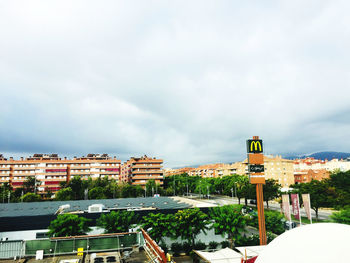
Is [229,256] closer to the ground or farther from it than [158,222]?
closer to the ground

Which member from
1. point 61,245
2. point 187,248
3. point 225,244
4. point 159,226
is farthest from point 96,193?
point 61,245

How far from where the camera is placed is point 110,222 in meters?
28.8

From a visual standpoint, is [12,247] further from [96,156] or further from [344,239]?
[96,156]

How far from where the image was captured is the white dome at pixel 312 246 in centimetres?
801

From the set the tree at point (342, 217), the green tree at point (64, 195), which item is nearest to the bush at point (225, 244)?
the tree at point (342, 217)

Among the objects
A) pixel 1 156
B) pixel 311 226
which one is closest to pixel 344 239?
pixel 311 226

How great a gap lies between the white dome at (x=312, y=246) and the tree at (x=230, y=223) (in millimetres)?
21222

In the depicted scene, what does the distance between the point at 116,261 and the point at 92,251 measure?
8.85 feet

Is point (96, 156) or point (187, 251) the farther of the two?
point (96, 156)

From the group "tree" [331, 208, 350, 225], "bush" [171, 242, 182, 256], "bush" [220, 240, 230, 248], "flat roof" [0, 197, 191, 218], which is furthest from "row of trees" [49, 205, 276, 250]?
"tree" [331, 208, 350, 225]

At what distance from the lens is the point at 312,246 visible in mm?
8422

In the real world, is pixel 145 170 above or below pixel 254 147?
below

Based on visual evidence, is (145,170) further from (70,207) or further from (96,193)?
(70,207)

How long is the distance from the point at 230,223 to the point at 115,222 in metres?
13.5
